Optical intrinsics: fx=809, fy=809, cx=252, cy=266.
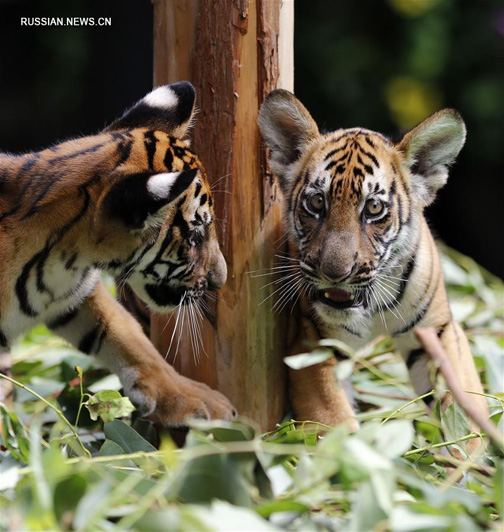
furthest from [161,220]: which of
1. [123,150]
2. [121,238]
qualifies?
[123,150]

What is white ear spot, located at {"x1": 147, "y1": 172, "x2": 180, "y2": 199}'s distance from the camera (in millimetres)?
1959

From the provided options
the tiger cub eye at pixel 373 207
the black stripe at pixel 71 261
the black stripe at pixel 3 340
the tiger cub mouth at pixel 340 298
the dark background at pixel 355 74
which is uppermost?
the dark background at pixel 355 74

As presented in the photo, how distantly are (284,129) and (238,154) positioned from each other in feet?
0.72

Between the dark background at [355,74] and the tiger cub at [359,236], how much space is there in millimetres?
3642

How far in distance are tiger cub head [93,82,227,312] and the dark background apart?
385 centimetres

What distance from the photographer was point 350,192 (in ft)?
7.87

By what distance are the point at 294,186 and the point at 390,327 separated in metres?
0.56

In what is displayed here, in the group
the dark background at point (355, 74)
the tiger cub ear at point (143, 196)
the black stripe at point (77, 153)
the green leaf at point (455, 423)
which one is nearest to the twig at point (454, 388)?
the green leaf at point (455, 423)

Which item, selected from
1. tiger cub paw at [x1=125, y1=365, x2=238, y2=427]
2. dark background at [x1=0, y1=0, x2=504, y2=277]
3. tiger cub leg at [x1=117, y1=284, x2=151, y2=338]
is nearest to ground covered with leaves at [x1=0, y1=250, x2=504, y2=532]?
tiger cub paw at [x1=125, y1=365, x2=238, y2=427]

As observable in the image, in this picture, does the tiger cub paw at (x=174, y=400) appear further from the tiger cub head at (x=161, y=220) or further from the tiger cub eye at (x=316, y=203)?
the tiger cub eye at (x=316, y=203)

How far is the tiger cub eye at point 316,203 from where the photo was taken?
2441 millimetres

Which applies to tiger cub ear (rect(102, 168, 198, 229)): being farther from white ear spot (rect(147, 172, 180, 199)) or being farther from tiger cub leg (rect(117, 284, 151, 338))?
tiger cub leg (rect(117, 284, 151, 338))

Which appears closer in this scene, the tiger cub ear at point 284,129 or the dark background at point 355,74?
the tiger cub ear at point 284,129

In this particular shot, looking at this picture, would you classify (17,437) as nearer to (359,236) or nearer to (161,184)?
(161,184)
